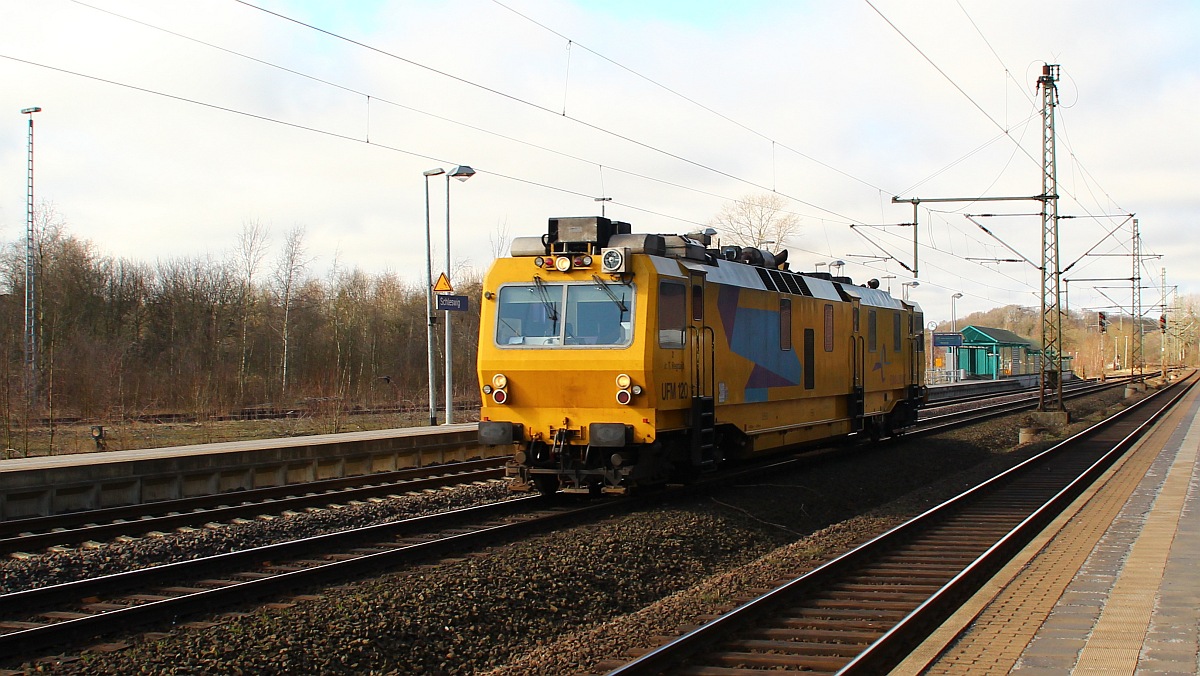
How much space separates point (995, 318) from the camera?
570 ft

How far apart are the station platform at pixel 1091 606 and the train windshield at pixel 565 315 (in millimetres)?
5562

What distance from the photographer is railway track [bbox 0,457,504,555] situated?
1116cm

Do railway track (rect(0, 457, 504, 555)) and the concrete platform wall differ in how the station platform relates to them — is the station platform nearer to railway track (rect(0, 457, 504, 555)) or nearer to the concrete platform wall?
railway track (rect(0, 457, 504, 555))

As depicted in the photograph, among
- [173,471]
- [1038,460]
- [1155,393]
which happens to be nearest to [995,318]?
[1155,393]

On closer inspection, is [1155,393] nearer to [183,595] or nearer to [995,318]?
[183,595]

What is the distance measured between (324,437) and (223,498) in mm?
7506

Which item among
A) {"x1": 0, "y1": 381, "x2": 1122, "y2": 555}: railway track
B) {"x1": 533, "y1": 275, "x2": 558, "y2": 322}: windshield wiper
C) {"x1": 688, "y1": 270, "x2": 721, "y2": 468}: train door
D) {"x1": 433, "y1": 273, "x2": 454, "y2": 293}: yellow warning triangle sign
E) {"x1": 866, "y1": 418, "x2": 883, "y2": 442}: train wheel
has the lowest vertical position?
{"x1": 0, "y1": 381, "x2": 1122, "y2": 555}: railway track

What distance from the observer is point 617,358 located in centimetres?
1260

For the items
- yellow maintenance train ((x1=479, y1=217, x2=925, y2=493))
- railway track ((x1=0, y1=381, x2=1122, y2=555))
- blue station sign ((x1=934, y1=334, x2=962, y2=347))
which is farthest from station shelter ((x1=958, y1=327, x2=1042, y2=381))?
railway track ((x1=0, y1=381, x2=1122, y2=555))

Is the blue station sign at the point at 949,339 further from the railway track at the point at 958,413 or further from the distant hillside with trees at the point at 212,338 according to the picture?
the distant hillside with trees at the point at 212,338

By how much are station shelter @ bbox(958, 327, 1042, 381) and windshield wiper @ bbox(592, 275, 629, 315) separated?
207 feet

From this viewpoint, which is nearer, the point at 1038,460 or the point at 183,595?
the point at 183,595

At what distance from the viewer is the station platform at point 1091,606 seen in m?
6.27

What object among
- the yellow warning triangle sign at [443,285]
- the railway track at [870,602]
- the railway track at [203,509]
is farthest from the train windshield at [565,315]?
the yellow warning triangle sign at [443,285]
